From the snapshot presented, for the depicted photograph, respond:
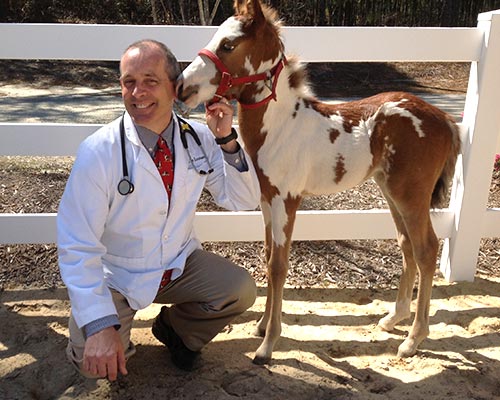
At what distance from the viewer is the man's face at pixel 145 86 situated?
2.20 metres

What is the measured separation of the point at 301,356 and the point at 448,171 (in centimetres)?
132

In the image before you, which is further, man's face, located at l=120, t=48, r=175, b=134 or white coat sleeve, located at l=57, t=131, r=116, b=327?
man's face, located at l=120, t=48, r=175, b=134

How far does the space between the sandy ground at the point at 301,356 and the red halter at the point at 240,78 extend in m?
1.35

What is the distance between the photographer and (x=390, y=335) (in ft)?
10.2

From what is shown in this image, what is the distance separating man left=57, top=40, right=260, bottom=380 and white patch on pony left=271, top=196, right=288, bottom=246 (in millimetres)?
194

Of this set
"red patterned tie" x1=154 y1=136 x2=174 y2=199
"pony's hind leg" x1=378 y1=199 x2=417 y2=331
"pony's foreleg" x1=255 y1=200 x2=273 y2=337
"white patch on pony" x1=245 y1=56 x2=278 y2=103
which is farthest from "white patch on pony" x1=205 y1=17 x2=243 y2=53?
"pony's hind leg" x1=378 y1=199 x2=417 y2=331

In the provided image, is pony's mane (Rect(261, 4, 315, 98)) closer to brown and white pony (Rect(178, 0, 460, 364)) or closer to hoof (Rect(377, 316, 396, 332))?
brown and white pony (Rect(178, 0, 460, 364))

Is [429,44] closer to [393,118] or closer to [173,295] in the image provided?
[393,118]

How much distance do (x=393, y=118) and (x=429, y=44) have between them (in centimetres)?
81

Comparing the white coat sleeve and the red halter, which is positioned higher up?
the red halter

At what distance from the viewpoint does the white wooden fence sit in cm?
304

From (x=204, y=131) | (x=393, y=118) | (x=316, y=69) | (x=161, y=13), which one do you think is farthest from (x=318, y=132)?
(x=161, y=13)

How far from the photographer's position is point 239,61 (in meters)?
2.44

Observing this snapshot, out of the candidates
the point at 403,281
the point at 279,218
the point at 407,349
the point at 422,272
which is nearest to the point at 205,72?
the point at 279,218
